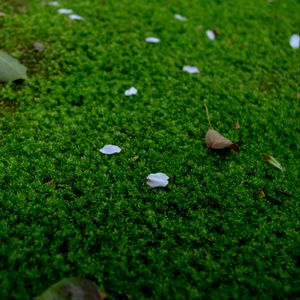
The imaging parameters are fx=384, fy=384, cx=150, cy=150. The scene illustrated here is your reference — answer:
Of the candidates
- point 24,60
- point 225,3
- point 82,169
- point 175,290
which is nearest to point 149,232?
point 175,290

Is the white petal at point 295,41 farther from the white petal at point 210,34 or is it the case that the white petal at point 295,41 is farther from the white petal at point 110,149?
the white petal at point 110,149

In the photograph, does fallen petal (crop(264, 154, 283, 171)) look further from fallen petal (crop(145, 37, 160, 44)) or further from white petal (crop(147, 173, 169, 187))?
fallen petal (crop(145, 37, 160, 44))

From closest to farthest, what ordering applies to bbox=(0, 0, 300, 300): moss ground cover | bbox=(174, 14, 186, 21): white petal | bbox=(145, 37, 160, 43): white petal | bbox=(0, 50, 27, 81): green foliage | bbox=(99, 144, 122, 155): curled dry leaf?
1. bbox=(0, 0, 300, 300): moss ground cover
2. bbox=(99, 144, 122, 155): curled dry leaf
3. bbox=(0, 50, 27, 81): green foliage
4. bbox=(145, 37, 160, 43): white petal
5. bbox=(174, 14, 186, 21): white petal

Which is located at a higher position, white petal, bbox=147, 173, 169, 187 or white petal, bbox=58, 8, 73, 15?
white petal, bbox=58, 8, 73, 15

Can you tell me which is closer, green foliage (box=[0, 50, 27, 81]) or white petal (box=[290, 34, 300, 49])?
green foliage (box=[0, 50, 27, 81])

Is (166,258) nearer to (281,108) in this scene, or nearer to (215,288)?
(215,288)

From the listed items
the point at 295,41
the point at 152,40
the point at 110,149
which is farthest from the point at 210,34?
the point at 110,149

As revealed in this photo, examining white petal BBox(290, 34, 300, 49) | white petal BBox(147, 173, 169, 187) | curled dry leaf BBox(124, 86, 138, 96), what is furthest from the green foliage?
white petal BBox(290, 34, 300, 49)
